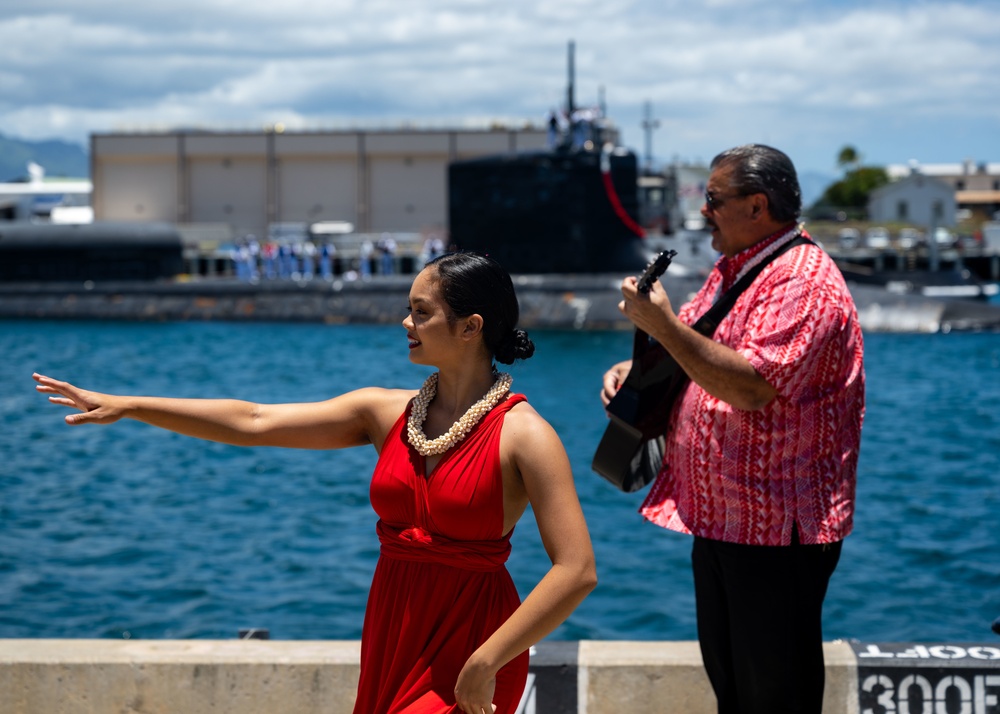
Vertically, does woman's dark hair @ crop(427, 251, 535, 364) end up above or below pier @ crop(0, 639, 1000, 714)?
above

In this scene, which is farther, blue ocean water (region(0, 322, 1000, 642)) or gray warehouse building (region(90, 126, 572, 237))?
gray warehouse building (region(90, 126, 572, 237))

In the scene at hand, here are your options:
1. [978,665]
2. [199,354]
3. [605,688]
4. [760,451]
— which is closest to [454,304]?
[760,451]

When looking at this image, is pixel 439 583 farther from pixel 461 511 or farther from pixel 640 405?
pixel 640 405

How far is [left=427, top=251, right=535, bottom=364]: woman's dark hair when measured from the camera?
251cm

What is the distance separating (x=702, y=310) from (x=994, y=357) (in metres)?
26.8

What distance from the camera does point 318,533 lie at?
11188 mm

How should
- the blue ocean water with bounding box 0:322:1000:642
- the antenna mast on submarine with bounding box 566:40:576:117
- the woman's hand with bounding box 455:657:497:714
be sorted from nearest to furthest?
the woman's hand with bounding box 455:657:497:714 < the blue ocean water with bounding box 0:322:1000:642 < the antenna mast on submarine with bounding box 566:40:576:117

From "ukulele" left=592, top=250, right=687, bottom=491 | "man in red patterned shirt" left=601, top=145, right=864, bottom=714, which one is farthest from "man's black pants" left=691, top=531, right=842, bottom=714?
"ukulele" left=592, top=250, right=687, bottom=491

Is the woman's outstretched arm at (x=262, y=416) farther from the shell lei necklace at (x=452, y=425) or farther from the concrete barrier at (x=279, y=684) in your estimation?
the concrete barrier at (x=279, y=684)

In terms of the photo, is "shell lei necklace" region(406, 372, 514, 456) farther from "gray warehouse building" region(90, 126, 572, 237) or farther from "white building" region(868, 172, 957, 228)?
"white building" region(868, 172, 957, 228)

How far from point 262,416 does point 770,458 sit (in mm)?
1318

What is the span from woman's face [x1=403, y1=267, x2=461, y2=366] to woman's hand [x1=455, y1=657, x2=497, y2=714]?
0.64 meters

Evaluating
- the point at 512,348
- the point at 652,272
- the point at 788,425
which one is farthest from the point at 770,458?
the point at 512,348

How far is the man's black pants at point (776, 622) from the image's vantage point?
3.13 m
